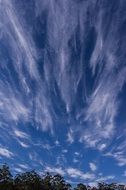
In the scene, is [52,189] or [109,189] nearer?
[52,189]

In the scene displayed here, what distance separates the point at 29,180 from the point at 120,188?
32938 mm

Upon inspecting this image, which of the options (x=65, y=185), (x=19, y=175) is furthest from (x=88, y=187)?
(x=19, y=175)

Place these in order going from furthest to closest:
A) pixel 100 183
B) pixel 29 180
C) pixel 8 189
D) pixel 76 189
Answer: pixel 100 183, pixel 76 189, pixel 29 180, pixel 8 189

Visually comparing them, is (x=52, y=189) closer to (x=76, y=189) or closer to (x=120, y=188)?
(x=76, y=189)

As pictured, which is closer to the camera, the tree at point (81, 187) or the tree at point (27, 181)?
the tree at point (27, 181)

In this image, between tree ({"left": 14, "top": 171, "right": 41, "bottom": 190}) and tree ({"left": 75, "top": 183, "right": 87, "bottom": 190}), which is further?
tree ({"left": 75, "top": 183, "right": 87, "bottom": 190})

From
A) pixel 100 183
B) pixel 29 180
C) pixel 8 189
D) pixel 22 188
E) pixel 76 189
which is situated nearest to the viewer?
pixel 8 189

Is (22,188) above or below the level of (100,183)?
below

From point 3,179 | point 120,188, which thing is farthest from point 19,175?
point 120,188

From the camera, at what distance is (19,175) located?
238 feet

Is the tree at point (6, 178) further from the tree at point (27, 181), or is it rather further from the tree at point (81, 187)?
the tree at point (81, 187)

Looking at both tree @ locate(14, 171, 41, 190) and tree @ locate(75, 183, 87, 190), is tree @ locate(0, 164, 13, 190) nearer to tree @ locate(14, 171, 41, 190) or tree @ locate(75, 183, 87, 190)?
tree @ locate(14, 171, 41, 190)

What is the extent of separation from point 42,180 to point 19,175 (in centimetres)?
729

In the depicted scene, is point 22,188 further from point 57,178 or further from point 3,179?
point 57,178
